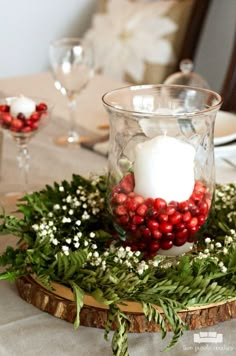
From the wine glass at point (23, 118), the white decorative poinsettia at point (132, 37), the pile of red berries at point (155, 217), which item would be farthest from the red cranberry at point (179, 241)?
the white decorative poinsettia at point (132, 37)

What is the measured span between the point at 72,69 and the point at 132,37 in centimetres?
105

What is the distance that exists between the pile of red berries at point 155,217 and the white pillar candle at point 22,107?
1.16 feet

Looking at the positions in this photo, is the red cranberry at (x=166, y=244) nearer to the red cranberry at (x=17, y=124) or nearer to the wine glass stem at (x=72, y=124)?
the red cranberry at (x=17, y=124)

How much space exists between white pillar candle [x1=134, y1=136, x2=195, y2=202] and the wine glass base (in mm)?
617

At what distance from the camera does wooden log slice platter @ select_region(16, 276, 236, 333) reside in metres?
0.79

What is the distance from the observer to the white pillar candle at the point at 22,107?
120cm

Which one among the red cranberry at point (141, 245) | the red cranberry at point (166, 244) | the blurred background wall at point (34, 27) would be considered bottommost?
the blurred background wall at point (34, 27)

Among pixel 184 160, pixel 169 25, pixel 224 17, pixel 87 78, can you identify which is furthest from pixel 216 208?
pixel 224 17

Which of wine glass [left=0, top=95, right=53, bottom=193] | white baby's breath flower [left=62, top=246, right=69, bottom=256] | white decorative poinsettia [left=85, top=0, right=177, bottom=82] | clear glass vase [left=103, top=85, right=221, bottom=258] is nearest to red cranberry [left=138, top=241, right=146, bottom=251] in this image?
clear glass vase [left=103, top=85, right=221, bottom=258]

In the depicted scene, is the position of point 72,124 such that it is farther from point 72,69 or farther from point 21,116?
point 21,116

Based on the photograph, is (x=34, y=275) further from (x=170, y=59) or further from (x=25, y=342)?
(x=170, y=59)

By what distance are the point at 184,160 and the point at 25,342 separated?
302 mm

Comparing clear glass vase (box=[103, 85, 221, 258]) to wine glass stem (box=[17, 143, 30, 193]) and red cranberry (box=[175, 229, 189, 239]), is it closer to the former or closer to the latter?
red cranberry (box=[175, 229, 189, 239])

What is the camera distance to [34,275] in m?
0.86
